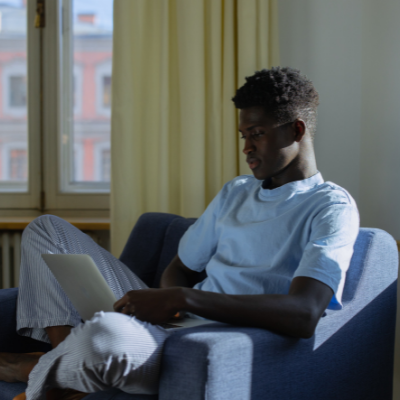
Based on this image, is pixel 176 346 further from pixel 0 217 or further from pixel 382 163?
pixel 0 217

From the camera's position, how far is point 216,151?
6.47 ft

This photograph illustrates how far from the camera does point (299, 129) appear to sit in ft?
4.07

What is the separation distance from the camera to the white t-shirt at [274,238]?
3.25ft

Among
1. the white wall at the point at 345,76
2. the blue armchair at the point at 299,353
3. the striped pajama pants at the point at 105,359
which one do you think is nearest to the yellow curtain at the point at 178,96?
the white wall at the point at 345,76

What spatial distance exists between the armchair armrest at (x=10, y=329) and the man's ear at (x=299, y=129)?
0.92 m

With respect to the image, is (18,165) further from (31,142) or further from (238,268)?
(238,268)

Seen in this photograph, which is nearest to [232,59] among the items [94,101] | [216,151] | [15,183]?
[216,151]

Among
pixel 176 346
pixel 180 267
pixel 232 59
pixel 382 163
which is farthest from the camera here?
pixel 232 59

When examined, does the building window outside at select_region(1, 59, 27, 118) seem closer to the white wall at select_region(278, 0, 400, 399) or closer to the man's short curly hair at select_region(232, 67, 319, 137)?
the white wall at select_region(278, 0, 400, 399)

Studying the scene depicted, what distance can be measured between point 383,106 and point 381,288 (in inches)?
37.1

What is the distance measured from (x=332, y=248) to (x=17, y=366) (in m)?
0.81

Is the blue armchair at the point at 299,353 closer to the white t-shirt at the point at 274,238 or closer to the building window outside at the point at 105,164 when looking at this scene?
the white t-shirt at the point at 274,238

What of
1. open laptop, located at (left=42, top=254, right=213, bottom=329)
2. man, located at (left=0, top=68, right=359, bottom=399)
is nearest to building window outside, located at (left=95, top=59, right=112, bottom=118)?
man, located at (left=0, top=68, right=359, bottom=399)

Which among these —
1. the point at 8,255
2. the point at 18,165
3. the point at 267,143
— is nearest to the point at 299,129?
the point at 267,143
